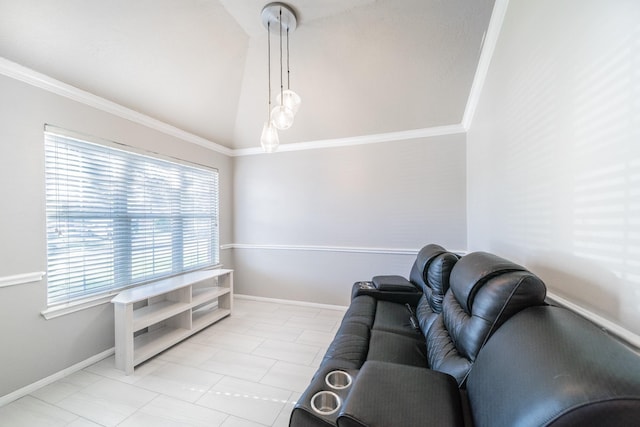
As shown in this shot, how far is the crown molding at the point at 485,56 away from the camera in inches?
72.4

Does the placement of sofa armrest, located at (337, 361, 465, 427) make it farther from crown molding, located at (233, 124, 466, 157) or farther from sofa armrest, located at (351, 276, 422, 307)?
crown molding, located at (233, 124, 466, 157)

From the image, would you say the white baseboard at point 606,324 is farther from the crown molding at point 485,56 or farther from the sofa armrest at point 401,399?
the crown molding at point 485,56

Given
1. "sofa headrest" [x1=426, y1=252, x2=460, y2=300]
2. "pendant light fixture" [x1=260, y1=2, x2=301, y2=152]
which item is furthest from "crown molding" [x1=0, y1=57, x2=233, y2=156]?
"sofa headrest" [x1=426, y1=252, x2=460, y2=300]

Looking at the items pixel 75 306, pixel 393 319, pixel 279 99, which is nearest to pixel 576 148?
pixel 393 319

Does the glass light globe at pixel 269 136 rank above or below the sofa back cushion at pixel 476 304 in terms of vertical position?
above

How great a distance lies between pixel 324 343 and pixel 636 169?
262 centimetres

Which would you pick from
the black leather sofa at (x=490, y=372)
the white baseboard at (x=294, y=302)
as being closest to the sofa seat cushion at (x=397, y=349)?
the black leather sofa at (x=490, y=372)

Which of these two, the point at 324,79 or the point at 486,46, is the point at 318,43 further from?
the point at 486,46

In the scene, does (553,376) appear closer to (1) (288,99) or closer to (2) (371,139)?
(1) (288,99)

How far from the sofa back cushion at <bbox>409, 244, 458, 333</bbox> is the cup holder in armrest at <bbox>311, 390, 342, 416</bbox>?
1.04m

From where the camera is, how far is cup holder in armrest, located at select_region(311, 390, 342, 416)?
94cm

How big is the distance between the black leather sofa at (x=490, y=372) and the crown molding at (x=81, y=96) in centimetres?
298

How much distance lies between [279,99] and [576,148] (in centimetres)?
176

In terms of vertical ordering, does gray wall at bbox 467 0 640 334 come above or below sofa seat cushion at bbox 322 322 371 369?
above
